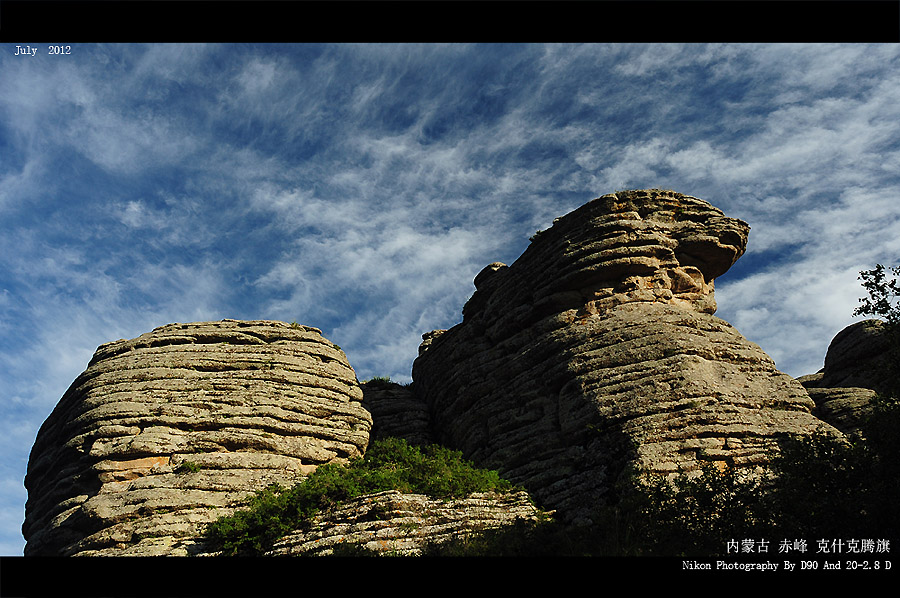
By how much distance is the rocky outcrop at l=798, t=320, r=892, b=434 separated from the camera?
27.9 m

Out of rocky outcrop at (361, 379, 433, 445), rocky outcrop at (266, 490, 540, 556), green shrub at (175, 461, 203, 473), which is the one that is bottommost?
rocky outcrop at (266, 490, 540, 556)

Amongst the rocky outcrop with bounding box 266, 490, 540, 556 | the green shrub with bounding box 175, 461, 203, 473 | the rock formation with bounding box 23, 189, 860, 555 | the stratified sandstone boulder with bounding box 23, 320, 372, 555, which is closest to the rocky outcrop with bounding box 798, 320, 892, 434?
the rock formation with bounding box 23, 189, 860, 555

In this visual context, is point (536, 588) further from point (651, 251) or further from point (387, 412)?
point (387, 412)

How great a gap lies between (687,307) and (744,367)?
4.42 meters

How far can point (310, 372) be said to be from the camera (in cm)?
2795

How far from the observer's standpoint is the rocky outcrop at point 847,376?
27.9 metres

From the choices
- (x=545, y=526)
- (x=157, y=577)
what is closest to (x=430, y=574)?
(x=157, y=577)

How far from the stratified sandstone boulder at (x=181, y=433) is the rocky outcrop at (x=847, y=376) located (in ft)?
75.0

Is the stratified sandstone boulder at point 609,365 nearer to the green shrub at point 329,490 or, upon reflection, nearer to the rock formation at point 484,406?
the rock formation at point 484,406

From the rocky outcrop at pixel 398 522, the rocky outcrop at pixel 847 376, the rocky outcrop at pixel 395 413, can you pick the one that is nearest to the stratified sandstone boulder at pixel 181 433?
the rocky outcrop at pixel 395 413

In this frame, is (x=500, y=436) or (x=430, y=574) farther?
(x=500, y=436)

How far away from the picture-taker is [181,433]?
2328 cm

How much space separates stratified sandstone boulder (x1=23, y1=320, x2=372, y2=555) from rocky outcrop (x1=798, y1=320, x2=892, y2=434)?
75.0 ft

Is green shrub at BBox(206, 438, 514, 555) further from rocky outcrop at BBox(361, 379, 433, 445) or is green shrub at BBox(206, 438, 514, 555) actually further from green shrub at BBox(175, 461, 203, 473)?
rocky outcrop at BBox(361, 379, 433, 445)
